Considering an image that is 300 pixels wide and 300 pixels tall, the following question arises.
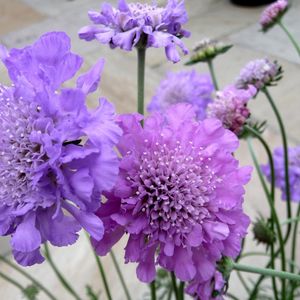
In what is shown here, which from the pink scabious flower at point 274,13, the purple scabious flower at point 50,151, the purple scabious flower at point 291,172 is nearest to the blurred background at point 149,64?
the purple scabious flower at point 291,172

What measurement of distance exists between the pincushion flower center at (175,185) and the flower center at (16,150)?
44 mm

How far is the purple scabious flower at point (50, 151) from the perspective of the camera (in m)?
0.15

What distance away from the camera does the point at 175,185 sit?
0.65 ft

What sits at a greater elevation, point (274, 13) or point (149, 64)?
point (274, 13)

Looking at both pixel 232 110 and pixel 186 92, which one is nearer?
pixel 232 110

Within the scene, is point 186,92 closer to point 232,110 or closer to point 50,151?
point 232,110

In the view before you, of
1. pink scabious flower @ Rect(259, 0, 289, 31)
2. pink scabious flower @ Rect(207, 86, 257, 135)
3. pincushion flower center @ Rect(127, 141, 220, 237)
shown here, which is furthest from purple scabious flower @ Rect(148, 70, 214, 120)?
pincushion flower center @ Rect(127, 141, 220, 237)

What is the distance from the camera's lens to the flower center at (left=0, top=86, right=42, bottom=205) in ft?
0.57

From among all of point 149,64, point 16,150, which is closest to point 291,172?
point 16,150

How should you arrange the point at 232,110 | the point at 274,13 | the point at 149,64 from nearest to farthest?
the point at 232,110
the point at 274,13
the point at 149,64

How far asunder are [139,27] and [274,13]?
268 millimetres

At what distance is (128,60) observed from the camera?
126 centimetres

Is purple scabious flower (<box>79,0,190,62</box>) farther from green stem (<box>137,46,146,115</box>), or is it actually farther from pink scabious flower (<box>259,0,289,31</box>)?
pink scabious flower (<box>259,0,289,31</box>)

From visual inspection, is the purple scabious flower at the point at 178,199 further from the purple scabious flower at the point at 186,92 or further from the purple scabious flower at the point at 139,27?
the purple scabious flower at the point at 186,92
